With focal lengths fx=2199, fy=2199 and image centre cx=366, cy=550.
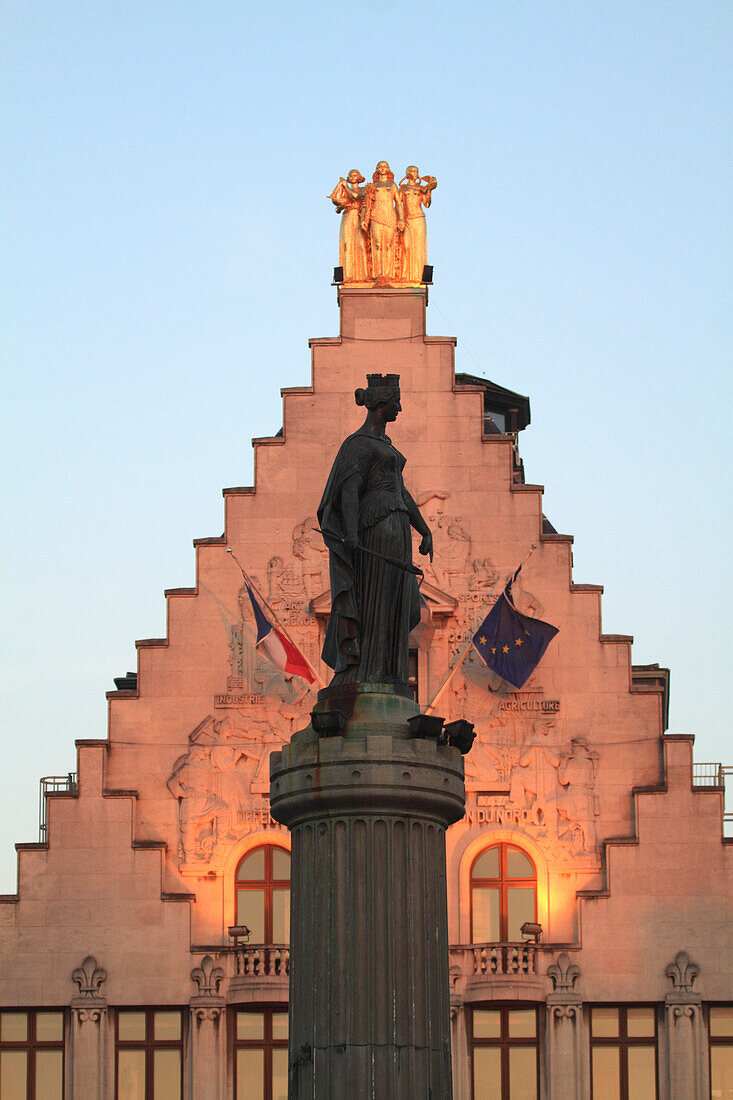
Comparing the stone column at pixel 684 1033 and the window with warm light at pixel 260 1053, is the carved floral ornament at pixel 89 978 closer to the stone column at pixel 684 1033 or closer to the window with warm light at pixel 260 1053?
the window with warm light at pixel 260 1053

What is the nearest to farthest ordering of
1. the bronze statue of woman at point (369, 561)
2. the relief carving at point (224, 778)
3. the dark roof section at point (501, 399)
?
1. the bronze statue of woman at point (369, 561)
2. the relief carving at point (224, 778)
3. the dark roof section at point (501, 399)

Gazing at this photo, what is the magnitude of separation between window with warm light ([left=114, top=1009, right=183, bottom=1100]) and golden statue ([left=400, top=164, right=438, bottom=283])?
46.6ft

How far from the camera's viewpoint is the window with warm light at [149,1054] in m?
37.4

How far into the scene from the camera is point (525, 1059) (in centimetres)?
3728

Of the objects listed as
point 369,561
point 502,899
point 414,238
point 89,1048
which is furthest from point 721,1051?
point 369,561

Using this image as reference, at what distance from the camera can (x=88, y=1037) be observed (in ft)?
123

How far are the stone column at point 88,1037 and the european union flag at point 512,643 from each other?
8.60m

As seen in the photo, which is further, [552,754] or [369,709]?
[552,754]

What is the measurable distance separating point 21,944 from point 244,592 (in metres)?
7.29

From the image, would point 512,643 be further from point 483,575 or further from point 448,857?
point 448,857

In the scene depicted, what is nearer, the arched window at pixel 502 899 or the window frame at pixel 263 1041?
the window frame at pixel 263 1041

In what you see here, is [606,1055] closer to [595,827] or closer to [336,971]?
[595,827]

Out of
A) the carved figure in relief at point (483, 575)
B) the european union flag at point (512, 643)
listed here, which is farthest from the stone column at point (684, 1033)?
the carved figure in relief at point (483, 575)

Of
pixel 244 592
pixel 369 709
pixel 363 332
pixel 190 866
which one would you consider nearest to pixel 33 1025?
pixel 190 866
